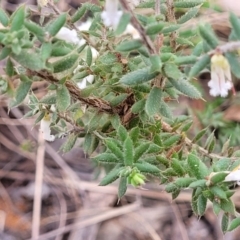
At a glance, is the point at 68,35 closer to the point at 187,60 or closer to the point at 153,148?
the point at 153,148

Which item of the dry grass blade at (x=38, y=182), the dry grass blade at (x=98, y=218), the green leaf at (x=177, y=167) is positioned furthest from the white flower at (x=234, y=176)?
the dry grass blade at (x=38, y=182)

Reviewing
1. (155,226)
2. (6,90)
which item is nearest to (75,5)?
(155,226)

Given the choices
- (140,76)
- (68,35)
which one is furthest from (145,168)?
(68,35)

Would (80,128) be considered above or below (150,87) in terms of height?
below

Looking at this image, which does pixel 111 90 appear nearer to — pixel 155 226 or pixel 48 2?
pixel 48 2

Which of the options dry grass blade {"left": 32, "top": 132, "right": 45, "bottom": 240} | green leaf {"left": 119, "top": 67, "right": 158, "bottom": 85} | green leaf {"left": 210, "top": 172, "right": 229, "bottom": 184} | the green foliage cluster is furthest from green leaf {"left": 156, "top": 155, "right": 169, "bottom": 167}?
dry grass blade {"left": 32, "top": 132, "right": 45, "bottom": 240}
